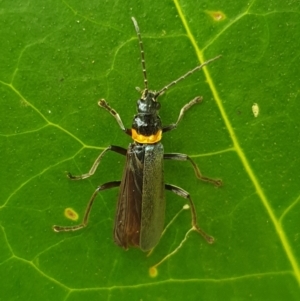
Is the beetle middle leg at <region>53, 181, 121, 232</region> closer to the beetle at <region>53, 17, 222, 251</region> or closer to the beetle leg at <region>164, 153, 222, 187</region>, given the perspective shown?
the beetle at <region>53, 17, 222, 251</region>

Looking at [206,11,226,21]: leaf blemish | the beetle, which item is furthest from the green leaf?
the beetle

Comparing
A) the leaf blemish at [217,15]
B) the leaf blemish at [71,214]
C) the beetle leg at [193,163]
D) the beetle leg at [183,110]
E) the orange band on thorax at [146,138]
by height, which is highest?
the leaf blemish at [217,15]

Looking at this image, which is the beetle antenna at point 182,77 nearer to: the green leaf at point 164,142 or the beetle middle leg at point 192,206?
the green leaf at point 164,142

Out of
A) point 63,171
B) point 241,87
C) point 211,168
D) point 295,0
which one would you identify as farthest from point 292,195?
point 63,171

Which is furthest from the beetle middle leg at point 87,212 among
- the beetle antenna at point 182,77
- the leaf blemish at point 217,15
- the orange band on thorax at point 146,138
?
the leaf blemish at point 217,15

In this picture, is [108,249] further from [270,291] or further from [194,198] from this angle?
[270,291]
